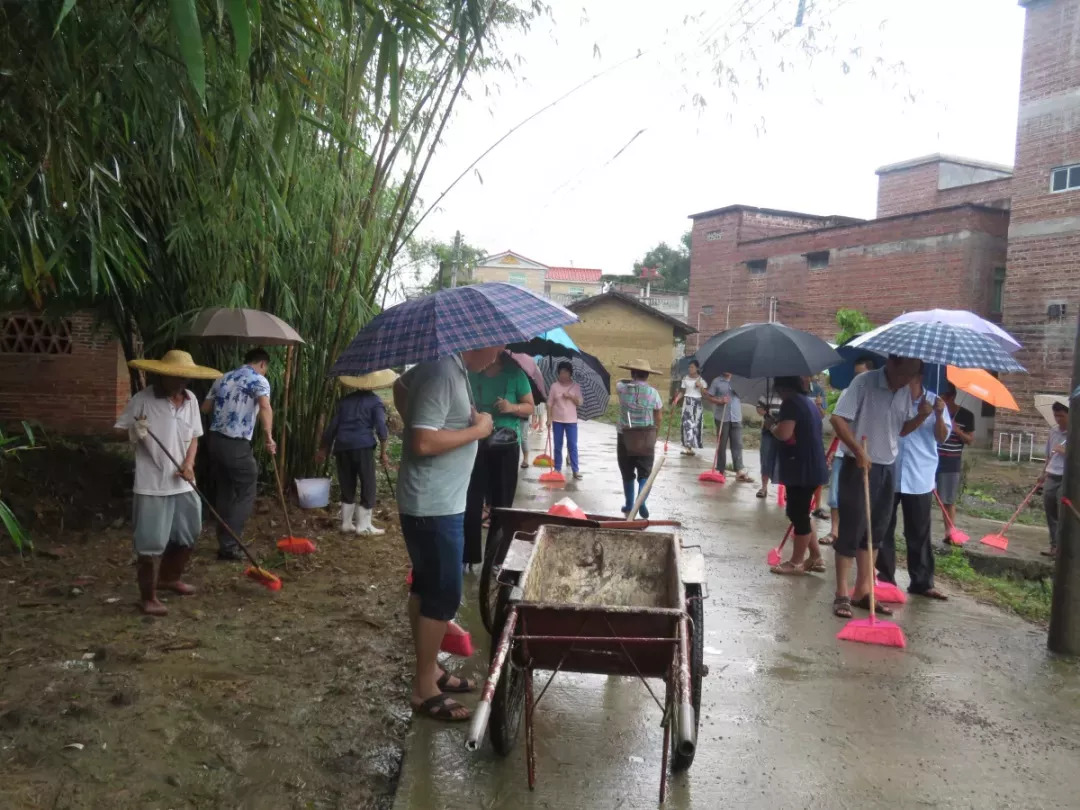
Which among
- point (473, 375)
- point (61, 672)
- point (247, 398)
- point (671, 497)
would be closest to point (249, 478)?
point (247, 398)

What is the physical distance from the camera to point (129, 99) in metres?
3.56

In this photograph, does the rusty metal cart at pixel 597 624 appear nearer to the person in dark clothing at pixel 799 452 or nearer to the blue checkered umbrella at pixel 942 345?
the blue checkered umbrella at pixel 942 345

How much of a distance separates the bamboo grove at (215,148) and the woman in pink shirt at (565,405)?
3243 mm

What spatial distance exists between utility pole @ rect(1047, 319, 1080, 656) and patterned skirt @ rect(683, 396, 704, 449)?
8456mm

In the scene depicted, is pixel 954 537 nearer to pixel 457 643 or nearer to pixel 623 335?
pixel 457 643

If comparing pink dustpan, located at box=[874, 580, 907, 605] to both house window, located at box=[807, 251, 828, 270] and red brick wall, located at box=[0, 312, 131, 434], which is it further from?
house window, located at box=[807, 251, 828, 270]

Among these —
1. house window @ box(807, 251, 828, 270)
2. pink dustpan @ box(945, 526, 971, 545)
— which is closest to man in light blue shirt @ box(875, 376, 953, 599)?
pink dustpan @ box(945, 526, 971, 545)

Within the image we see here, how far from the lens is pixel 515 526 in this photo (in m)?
4.32

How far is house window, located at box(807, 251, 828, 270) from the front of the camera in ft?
79.1

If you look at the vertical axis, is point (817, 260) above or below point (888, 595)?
above

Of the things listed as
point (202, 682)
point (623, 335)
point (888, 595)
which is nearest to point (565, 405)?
point (888, 595)

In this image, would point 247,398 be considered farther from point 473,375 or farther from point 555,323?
point 555,323

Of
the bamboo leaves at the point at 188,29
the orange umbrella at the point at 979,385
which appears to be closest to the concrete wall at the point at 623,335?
the orange umbrella at the point at 979,385

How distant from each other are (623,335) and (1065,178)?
13714mm
